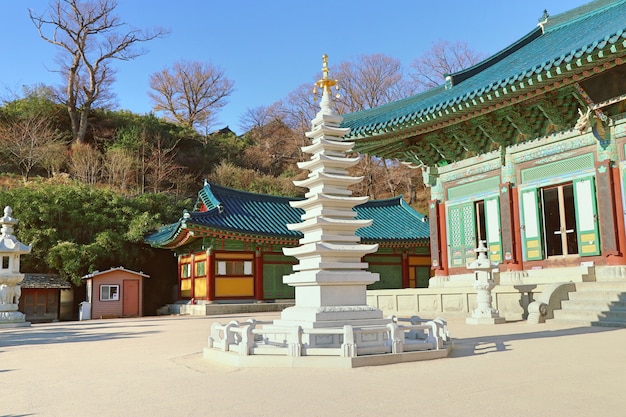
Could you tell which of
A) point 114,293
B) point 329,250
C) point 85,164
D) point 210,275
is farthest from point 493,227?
point 85,164

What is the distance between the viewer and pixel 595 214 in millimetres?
13180

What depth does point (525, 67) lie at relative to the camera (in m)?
12.5

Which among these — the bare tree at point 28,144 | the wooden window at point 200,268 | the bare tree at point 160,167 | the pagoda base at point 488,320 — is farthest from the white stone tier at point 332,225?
the bare tree at point 28,144

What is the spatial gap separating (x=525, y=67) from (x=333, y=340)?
860 centimetres

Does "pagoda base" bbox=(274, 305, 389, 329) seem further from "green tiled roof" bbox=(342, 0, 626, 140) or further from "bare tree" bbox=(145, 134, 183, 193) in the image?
"bare tree" bbox=(145, 134, 183, 193)

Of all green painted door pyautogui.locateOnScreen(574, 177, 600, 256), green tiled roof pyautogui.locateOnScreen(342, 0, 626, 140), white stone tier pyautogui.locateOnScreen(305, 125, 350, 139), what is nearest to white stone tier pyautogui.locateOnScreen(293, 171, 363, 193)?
white stone tier pyautogui.locateOnScreen(305, 125, 350, 139)

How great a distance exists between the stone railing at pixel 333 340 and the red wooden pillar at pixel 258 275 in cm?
1697

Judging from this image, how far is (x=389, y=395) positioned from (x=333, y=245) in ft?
11.8

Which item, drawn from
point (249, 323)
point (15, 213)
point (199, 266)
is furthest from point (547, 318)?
point (15, 213)

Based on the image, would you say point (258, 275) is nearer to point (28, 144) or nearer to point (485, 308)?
point (485, 308)

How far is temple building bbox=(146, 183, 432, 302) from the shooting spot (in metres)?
24.1

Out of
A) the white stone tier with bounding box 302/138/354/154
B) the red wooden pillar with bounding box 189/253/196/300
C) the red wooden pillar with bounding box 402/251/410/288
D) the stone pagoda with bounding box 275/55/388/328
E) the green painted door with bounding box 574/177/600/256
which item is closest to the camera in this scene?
the stone pagoda with bounding box 275/55/388/328

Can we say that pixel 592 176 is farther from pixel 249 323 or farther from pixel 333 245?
pixel 249 323

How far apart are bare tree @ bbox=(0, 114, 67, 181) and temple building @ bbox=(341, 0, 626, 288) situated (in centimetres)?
2962
